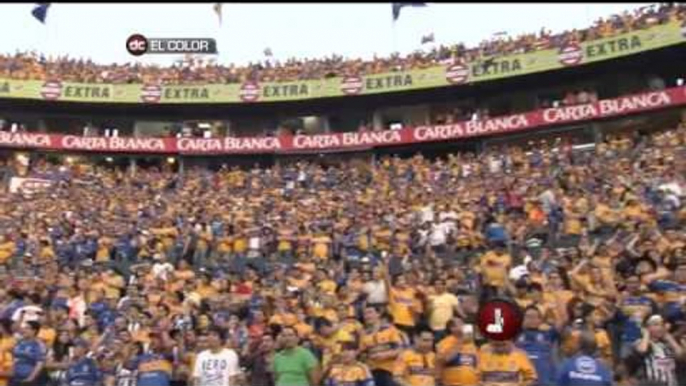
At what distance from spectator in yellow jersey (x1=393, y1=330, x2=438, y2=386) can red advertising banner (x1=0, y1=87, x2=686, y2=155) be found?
22.5 m

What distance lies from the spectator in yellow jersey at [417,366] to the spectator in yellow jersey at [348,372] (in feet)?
1.25

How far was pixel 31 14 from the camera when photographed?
38125mm

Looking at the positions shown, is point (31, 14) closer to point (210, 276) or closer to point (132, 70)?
point (132, 70)

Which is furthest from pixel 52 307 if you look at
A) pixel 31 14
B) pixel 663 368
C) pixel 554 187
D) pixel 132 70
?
pixel 31 14

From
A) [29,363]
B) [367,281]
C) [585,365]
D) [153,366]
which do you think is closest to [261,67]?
[367,281]

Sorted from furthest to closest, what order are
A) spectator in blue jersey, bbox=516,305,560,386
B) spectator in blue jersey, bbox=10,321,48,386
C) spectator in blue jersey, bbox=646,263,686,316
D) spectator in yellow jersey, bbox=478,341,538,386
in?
spectator in blue jersey, bbox=10,321,48,386 < spectator in blue jersey, bbox=646,263,686,316 < spectator in blue jersey, bbox=516,305,560,386 < spectator in yellow jersey, bbox=478,341,538,386

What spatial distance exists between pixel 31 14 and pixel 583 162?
2593cm

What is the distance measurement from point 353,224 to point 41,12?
25.3 metres

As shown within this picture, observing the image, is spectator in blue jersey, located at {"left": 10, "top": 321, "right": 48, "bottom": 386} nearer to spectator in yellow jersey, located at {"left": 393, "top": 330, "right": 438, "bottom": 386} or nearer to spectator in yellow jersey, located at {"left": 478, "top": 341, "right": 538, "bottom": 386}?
spectator in yellow jersey, located at {"left": 393, "top": 330, "right": 438, "bottom": 386}

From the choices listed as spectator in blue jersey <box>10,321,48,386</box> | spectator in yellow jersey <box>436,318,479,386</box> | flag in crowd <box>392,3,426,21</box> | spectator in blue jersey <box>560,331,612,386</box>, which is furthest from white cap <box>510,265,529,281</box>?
flag in crowd <box>392,3,426,21</box>

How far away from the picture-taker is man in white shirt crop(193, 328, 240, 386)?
9.41 metres

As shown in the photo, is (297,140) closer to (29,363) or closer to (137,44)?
(137,44)

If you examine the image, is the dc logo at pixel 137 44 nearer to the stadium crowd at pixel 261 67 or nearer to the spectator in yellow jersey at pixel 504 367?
the stadium crowd at pixel 261 67

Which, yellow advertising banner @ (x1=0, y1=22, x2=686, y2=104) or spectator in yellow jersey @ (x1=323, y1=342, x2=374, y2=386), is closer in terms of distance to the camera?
spectator in yellow jersey @ (x1=323, y1=342, x2=374, y2=386)
